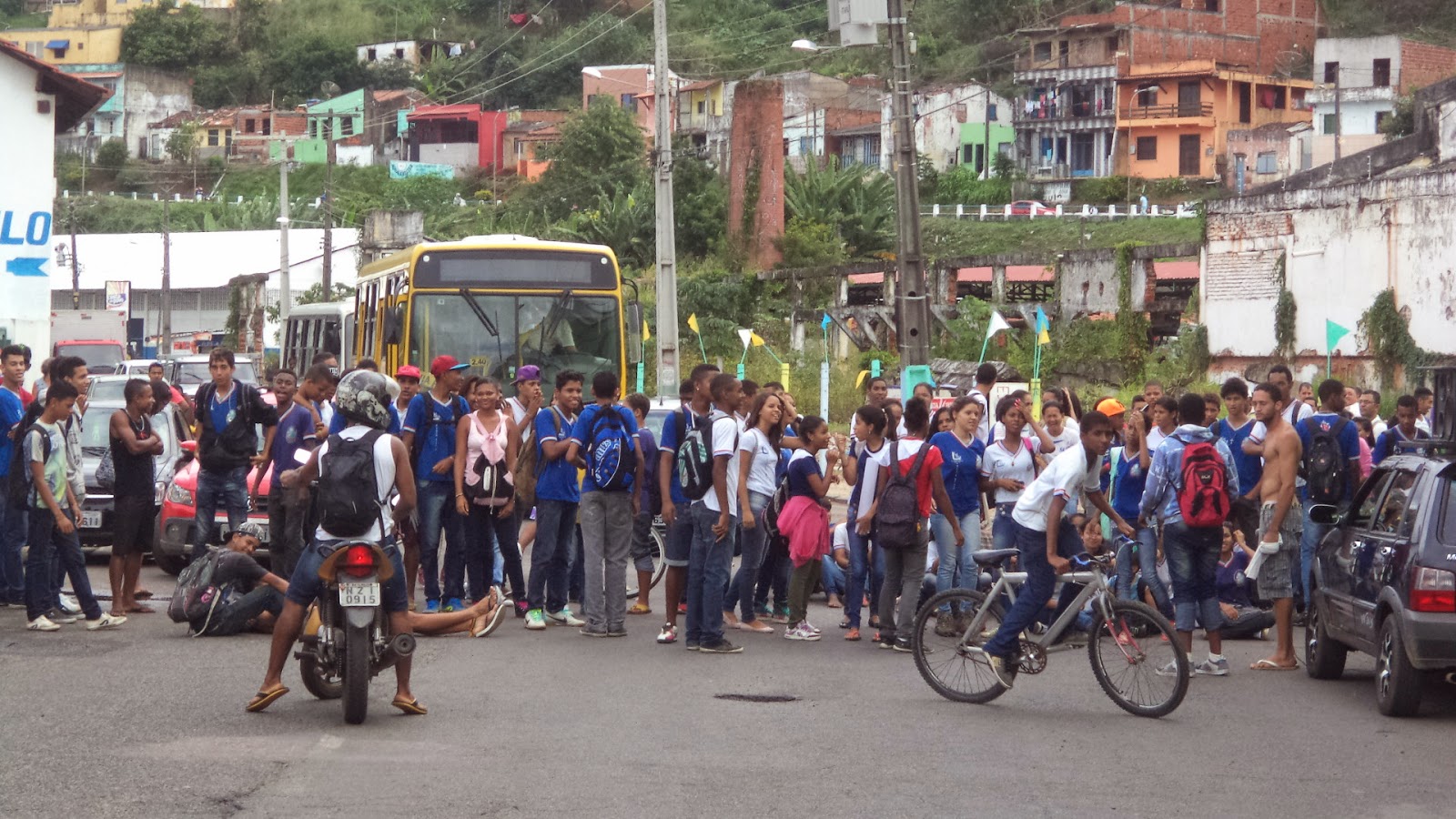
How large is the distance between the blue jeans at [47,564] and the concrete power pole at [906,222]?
10630 millimetres

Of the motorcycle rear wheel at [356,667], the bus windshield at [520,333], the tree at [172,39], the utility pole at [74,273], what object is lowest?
the motorcycle rear wheel at [356,667]

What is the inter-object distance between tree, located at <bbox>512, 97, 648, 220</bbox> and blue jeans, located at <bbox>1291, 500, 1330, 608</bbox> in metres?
61.6

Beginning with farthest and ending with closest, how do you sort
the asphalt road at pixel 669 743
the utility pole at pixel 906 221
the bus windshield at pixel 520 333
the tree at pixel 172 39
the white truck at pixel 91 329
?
the tree at pixel 172 39, the white truck at pixel 91 329, the utility pole at pixel 906 221, the bus windshield at pixel 520 333, the asphalt road at pixel 669 743

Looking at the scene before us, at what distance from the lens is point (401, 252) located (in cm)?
2112

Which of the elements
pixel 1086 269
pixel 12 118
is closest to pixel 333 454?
pixel 12 118

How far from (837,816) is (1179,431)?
4.70m

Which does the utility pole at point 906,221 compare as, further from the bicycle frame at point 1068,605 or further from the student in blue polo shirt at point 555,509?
the bicycle frame at point 1068,605

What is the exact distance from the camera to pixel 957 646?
973 centimetres

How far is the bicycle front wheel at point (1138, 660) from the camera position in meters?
9.12

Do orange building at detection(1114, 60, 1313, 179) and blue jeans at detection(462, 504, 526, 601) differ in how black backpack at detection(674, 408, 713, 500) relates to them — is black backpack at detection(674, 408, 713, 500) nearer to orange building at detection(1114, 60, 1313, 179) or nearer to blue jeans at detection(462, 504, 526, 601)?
blue jeans at detection(462, 504, 526, 601)

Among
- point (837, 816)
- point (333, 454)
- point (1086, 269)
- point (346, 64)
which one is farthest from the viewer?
point (346, 64)

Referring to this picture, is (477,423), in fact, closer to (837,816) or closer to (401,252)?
(837,816)

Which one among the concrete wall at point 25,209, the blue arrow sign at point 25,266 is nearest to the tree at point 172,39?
the concrete wall at point 25,209

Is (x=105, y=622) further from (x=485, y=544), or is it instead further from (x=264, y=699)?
(x=264, y=699)
